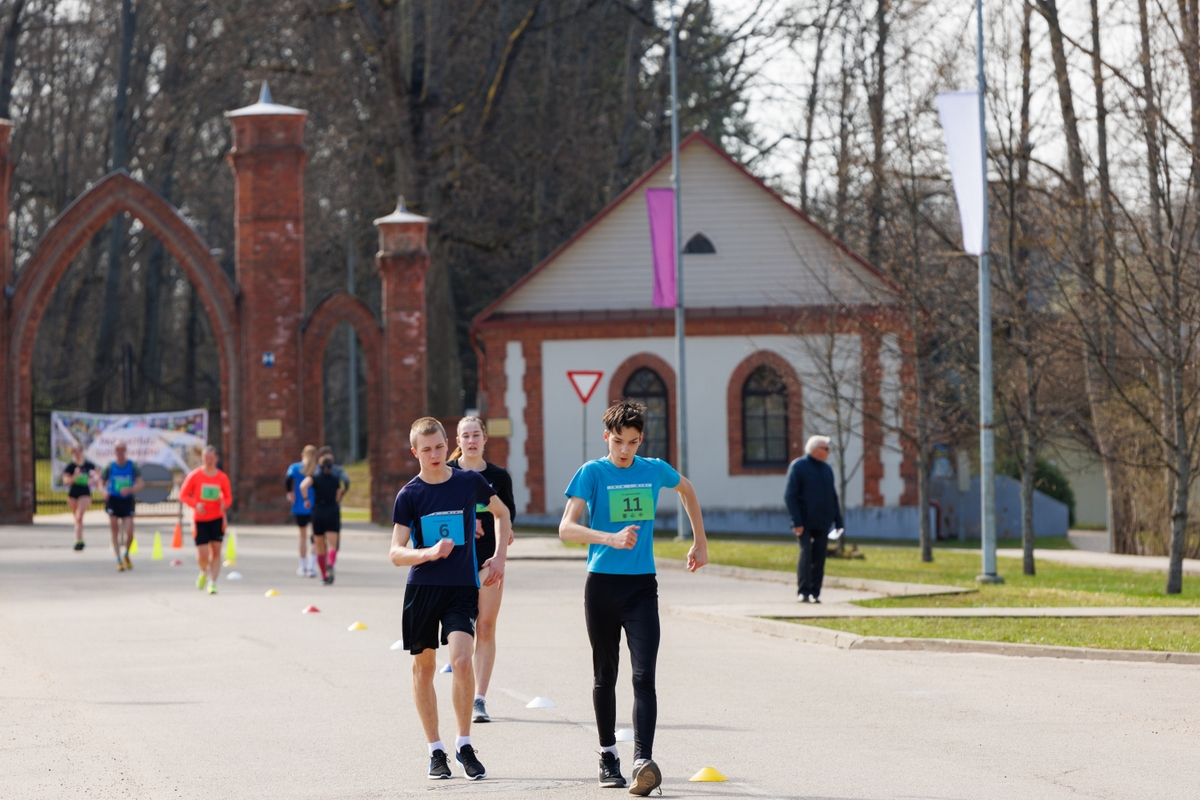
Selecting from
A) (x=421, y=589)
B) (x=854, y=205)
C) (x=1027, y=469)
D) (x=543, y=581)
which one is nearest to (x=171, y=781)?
(x=421, y=589)

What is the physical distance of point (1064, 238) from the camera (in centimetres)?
1909

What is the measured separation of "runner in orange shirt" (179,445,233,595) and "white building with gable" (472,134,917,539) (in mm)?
15698

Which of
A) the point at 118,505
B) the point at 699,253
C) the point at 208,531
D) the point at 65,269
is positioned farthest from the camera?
the point at 699,253

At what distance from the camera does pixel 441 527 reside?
26.0ft

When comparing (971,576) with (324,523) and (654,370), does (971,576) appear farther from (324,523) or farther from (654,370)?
(654,370)

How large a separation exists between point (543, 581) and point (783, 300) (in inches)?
618

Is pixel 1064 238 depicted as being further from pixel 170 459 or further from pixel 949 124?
pixel 170 459

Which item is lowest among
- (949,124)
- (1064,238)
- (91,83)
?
(1064,238)

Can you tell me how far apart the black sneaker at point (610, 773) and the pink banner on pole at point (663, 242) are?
22435mm

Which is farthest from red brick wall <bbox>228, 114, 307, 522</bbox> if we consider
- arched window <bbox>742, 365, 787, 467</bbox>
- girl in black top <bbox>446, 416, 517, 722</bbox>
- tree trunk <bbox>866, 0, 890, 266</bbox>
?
girl in black top <bbox>446, 416, 517, 722</bbox>

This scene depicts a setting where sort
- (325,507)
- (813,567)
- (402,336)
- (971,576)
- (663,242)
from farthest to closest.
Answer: (402,336), (663,242), (971,576), (325,507), (813,567)

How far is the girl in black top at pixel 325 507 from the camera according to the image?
19.6 metres

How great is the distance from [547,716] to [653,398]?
25499 mm

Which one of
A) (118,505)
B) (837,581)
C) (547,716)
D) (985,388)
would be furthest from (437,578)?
(118,505)
